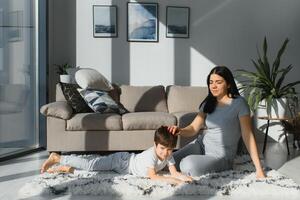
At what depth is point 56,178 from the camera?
3023 millimetres

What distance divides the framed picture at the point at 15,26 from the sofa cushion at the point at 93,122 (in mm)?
1024

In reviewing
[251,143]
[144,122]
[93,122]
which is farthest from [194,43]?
[251,143]

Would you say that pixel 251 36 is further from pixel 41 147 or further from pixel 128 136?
pixel 41 147

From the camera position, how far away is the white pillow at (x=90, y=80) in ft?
15.0

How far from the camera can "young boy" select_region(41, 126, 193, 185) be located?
9.57ft

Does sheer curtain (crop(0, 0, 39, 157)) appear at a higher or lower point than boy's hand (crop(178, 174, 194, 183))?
higher

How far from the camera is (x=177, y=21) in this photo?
5.40 metres

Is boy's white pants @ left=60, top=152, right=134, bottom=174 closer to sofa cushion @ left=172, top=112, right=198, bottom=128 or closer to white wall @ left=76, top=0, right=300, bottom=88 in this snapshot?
sofa cushion @ left=172, top=112, right=198, bottom=128

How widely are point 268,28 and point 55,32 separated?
9.35 ft

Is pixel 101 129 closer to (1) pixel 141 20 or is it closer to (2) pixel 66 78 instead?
(2) pixel 66 78

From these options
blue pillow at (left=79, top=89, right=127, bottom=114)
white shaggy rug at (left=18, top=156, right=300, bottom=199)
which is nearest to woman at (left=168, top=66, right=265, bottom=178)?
white shaggy rug at (left=18, top=156, right=300, bottom=199)

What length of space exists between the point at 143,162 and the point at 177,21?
280 centimetres

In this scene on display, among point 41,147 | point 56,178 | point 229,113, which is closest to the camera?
point 56,178

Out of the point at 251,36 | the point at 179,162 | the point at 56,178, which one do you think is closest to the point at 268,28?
the point at 251,36
